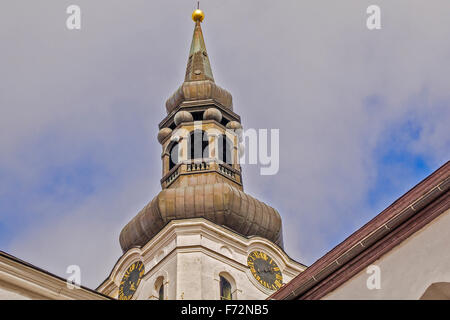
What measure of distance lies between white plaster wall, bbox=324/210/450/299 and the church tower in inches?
624

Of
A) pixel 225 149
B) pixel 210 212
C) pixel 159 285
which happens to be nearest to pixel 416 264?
pixel 159 285

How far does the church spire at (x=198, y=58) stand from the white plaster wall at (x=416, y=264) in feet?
84.6

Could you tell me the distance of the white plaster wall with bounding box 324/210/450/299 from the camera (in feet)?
39.4

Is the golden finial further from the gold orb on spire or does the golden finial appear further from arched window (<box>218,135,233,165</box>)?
arched window (<box>218,135,233,165</box>)

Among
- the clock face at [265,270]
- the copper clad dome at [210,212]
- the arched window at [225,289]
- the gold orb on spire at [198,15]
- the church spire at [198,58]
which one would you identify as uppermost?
the gold orb on spire at [198,15]

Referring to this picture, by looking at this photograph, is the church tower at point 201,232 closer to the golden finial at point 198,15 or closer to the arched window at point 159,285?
the arched window at point 159,285

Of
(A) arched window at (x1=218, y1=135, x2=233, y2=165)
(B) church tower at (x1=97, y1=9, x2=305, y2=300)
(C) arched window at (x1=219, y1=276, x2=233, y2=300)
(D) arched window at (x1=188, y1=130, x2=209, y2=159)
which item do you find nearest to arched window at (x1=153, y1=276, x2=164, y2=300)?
(B) church tower at (x1=97, y1=9, x2=305, y2=300)

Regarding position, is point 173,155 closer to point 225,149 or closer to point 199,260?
point 225,149

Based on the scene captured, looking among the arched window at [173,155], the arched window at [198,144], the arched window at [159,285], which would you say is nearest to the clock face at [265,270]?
the arched window at [159,285]

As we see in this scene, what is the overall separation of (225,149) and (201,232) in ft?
19.3

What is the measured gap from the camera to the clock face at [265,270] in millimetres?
30411
